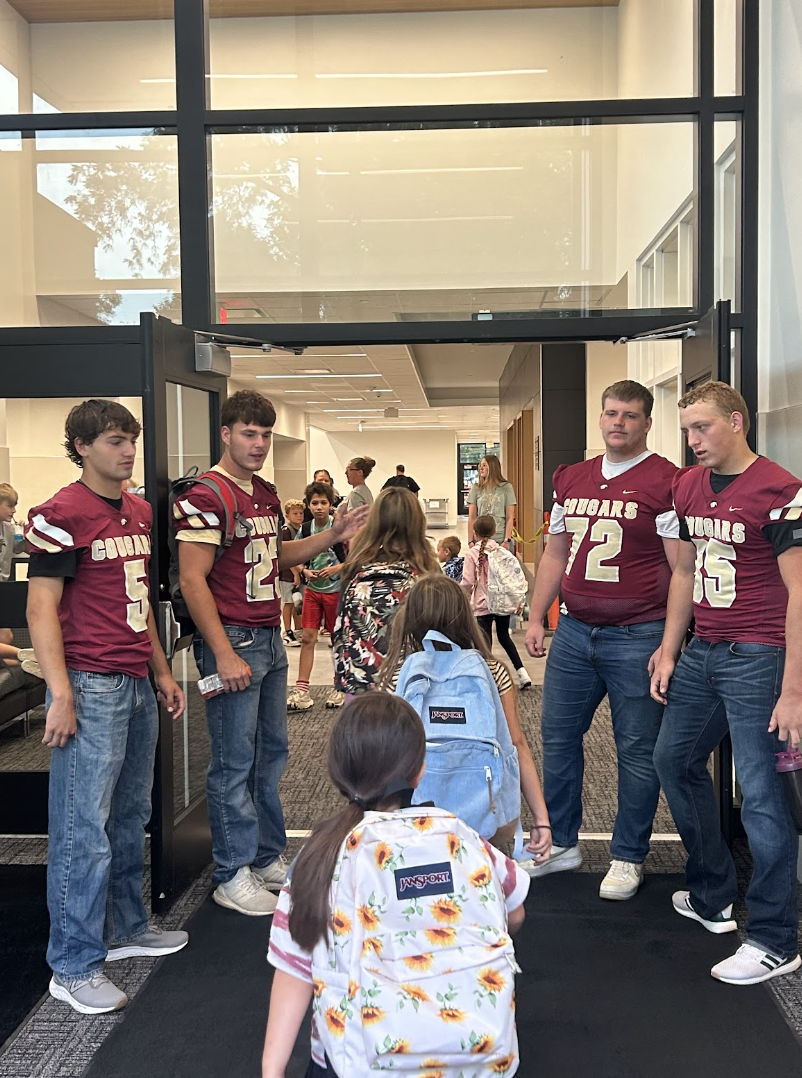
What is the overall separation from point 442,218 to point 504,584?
10.5 ft

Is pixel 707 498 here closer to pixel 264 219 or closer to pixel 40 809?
pixel 264 219

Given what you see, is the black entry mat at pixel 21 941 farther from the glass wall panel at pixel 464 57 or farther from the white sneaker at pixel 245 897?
the glass wall panel at pixel 464 57

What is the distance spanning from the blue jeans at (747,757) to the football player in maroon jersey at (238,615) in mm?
1209

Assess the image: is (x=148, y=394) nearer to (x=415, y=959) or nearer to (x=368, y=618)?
(x=368, y=618)

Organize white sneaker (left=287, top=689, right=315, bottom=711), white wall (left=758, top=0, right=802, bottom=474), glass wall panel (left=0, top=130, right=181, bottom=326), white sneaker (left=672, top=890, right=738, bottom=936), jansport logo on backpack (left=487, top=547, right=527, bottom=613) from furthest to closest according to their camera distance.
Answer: jansport logo on backpack (left=487, top=547, right=527, bottom=613) < white sneaker (left=287, top=689, right=315, bottom=711) < glass wall panel (left=0, top=130, right=181, bottom=326) < white wall (left=758, top=0, right=802, bottom=474) < white sneaker (left=672, top=890, right=738, bottom=936)

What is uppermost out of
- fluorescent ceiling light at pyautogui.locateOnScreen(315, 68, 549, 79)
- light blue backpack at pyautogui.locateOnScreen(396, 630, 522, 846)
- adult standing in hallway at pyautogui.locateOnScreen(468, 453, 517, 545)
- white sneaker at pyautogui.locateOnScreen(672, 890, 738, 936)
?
fluorescent ceiling light at pyautogui.locateOnScreen(315, 68, 549, 79)

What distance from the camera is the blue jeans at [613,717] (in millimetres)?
3352

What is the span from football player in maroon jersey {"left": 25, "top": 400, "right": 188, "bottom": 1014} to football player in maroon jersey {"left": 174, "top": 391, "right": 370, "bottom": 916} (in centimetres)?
30

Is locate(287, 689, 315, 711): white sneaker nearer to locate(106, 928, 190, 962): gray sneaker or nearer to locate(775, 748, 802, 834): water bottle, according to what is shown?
locate(106, 928, 190, 962): gray sneaker

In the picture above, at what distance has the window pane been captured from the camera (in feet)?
12.4

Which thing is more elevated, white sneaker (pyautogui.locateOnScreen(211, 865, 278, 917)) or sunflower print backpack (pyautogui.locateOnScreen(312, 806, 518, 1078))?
sunflower print backpack (pyautogui.locateOnScreen(312, 806, 518, 1078))

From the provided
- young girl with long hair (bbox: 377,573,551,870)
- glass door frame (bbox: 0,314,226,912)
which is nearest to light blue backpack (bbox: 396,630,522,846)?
young girl with long hair (bbox: 377,573,551,870)

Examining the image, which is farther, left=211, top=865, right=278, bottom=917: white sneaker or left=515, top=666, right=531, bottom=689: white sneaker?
left=515, top=666, right=531, bottom=689: white sneaker

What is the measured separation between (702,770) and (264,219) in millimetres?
2544
